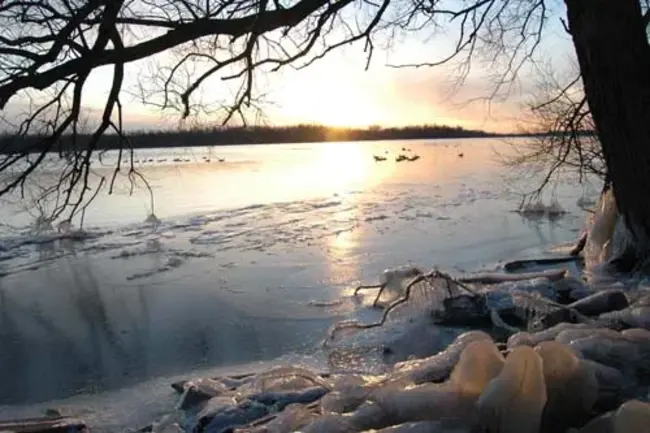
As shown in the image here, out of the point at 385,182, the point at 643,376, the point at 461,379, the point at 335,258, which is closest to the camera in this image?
the point at 461,379

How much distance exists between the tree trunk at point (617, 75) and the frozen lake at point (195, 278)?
331 centimetres

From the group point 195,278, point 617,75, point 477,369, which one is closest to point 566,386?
point 477,369

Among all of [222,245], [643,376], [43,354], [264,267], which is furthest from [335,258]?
[643,376]

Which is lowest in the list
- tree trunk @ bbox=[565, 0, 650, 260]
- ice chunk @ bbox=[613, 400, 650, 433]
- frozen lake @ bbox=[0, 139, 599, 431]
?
frozen lake @ bbox=[0, 139, 599, 431]

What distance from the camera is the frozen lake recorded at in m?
5.96

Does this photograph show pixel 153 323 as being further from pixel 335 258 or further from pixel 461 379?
pixel 461 379

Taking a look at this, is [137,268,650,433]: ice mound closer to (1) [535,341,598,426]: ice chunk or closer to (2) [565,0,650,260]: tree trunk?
(1) [535,341,598,426]: ice chunk

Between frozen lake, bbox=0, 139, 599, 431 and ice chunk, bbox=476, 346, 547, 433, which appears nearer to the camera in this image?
ice chunk, bbox=476, 346, 547, 433

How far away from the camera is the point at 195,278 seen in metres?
9.81

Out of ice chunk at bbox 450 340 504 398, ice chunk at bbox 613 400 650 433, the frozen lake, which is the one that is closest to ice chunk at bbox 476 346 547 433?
ice chunk at bbox 450 340 504 398

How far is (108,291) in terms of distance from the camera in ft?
30.0

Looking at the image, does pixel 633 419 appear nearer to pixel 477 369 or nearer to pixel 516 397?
pixel 516 397

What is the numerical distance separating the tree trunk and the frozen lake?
3.31 metres

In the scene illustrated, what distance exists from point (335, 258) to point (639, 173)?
6204mm
